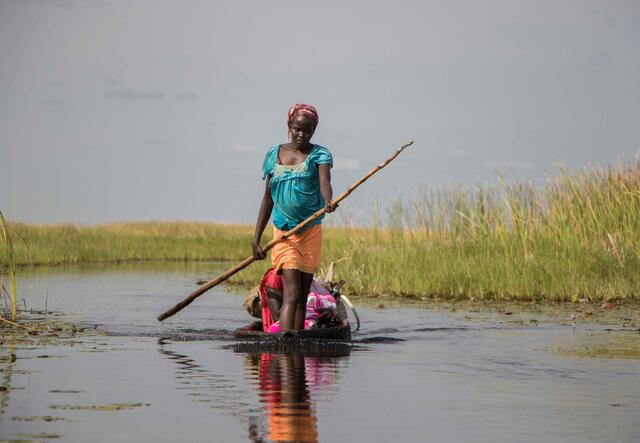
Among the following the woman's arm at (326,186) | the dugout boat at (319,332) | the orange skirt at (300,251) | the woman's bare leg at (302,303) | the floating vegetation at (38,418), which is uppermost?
the woman's arm at (326,186)

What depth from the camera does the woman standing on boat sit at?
10688 mm

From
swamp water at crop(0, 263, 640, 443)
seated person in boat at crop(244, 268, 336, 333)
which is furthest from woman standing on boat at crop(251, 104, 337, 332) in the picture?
swamp water at crop(0, 263, 640, 443)

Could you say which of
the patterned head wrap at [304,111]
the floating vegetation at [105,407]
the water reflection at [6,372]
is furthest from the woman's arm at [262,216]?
the floating vegetation at [105,407]

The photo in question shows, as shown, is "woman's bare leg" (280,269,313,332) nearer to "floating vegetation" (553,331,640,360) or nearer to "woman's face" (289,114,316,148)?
"woman's face" (289,114,316,148)

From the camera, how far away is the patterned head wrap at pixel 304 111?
1069 cm

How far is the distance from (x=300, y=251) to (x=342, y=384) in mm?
2556

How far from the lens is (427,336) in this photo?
41.1 feet

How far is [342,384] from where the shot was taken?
8500mm

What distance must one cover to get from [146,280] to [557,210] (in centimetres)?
925

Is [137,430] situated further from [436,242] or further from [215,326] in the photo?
[436,242]

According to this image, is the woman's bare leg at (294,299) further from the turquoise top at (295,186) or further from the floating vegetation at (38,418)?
the floating vegetation at (38,418)

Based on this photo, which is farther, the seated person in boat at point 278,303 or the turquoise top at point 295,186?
the seated person in boat at point 278,303

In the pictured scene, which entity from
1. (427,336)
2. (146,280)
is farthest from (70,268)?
(427,336)

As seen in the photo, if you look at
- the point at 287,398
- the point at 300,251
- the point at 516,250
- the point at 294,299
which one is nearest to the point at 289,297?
the point at 294,299
